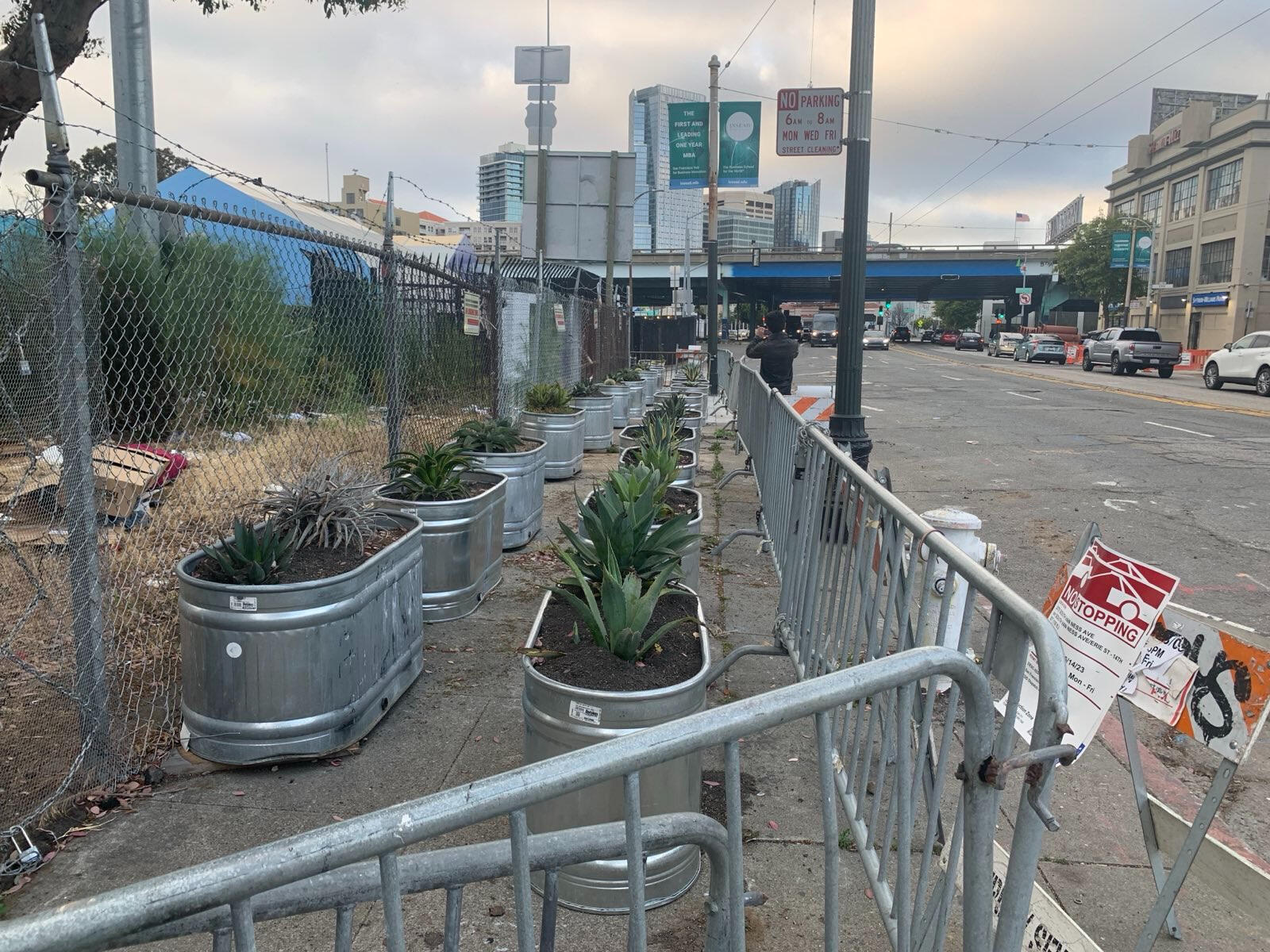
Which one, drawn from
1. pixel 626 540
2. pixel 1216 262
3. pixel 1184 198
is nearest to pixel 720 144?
pixel 626 540

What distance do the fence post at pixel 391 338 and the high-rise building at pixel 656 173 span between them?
32.9ft

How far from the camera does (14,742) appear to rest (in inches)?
153

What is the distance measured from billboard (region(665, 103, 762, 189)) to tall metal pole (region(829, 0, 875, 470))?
14789 mm

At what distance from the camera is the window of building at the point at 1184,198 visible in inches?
2481

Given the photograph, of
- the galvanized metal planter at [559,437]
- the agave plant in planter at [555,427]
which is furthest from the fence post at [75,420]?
the agave plant in planter at [555,427]

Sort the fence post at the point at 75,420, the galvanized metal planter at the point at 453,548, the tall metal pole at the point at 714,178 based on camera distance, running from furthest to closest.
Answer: the tall metal pole at the point at 714,178 → the galvanized metal planter at the point at 453,548 → the fence post at the point at 75,420

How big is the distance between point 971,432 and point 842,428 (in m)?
9.33

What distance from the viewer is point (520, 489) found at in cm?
720

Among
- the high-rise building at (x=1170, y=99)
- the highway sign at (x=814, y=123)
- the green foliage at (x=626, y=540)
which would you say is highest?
the high-rise building at (x=1170, y=99)

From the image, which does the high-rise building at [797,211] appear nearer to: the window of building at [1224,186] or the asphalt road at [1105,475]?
the window of building at [1224,186]

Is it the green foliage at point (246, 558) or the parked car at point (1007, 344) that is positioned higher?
the parked car at point (1007, 344)

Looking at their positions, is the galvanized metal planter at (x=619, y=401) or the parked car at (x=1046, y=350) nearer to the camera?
the galvanized metal planter at (x=619, y=401)

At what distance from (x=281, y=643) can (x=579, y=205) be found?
12481 millimetres

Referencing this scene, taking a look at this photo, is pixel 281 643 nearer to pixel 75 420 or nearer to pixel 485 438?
pixel 75 420
